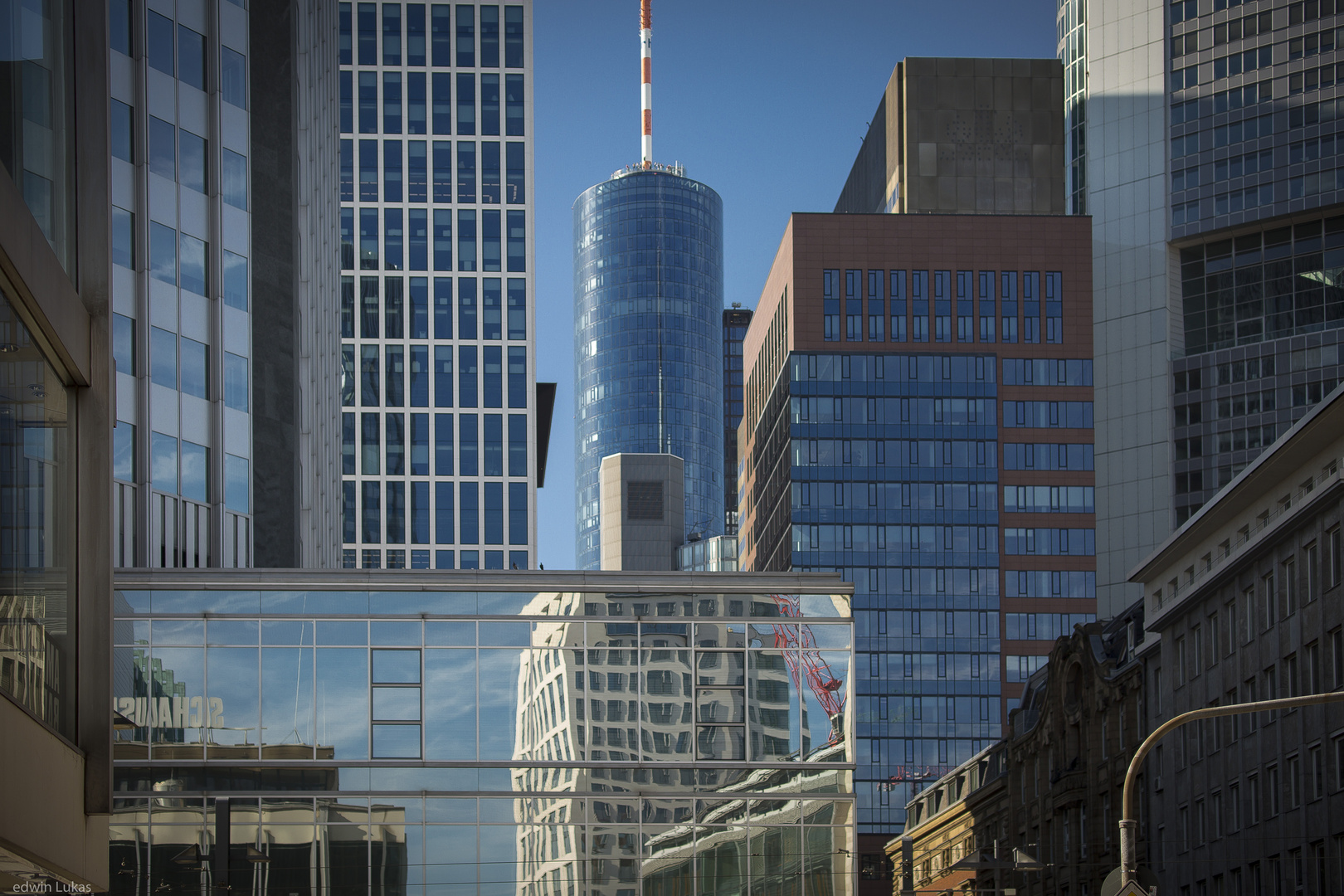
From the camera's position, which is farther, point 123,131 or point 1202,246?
point 1202,246

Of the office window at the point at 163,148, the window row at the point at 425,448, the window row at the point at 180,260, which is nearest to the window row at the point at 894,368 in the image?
the window row at the point at 425,448

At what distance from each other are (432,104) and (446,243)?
12.2 meters

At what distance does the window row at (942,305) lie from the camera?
152 metres

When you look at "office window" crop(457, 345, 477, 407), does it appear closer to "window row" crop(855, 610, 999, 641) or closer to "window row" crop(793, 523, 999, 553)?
"window row" crop(793, 523, 999, 553)

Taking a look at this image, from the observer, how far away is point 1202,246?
147375mm

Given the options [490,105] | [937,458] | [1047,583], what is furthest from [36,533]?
[1047,583]

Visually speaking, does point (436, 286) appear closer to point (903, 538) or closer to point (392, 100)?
point (392, 100)

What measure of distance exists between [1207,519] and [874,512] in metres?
72.5

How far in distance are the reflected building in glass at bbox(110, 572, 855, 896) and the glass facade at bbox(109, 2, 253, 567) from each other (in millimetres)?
9840

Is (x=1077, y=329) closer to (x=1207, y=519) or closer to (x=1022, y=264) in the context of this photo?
(x=1022, y=264)

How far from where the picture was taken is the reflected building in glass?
40344 millimetres

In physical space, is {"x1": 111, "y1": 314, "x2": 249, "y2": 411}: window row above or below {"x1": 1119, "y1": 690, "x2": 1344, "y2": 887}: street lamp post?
above

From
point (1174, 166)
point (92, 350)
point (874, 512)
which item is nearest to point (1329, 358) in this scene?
point (1174, 166)

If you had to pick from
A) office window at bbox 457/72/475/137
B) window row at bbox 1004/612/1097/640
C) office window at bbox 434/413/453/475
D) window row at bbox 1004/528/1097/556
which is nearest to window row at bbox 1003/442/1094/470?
window row at bbox 1004/528/1097/556
